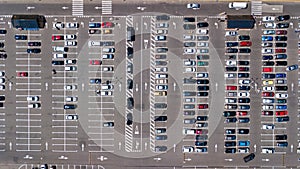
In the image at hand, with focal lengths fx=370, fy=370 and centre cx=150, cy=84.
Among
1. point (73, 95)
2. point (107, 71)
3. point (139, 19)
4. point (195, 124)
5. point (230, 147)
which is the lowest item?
point (230, 147)

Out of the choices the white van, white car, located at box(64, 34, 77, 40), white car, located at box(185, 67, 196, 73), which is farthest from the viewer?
white car, located at box(64, 34, 77, 40)

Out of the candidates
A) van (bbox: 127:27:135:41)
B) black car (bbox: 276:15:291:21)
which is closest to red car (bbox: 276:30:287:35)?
black car (bbox: 276:15:291:21)

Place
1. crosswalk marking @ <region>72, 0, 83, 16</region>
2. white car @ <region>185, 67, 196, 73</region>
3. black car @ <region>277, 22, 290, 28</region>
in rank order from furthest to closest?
white car @ <region>185, 67, 196, 73</region>
crosswalk marking @ <region>72, 0, 83, 16</region>
black car @ <region>277, 22, 290, 28</region>

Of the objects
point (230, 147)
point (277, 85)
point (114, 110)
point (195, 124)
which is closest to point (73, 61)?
point (114, 110)

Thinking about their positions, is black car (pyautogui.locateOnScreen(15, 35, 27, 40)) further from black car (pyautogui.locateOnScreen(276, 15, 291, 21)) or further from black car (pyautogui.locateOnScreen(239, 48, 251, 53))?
black car (pyautogui.locateOnScreen(276, 15, 291, 21))

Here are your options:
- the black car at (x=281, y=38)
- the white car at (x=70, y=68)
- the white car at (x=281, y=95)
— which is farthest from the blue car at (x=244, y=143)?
the white car at (x=70, y=68)

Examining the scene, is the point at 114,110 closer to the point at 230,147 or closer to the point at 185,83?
the point at 185,83
